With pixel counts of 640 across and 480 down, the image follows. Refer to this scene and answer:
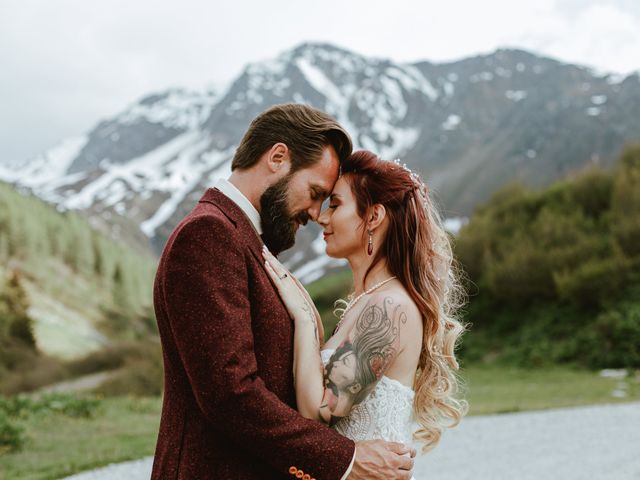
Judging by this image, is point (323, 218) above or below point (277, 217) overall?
below

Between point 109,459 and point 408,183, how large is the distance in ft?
25.5

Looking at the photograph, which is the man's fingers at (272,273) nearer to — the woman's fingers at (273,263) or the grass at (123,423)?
the woman's fingers at (273,263)

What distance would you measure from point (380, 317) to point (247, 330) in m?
0.68

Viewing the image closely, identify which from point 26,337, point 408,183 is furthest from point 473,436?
point 26,337

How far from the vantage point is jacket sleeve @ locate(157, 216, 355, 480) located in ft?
7.21

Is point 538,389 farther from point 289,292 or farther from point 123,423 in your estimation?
point 289,292

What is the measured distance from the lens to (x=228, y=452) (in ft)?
7.86

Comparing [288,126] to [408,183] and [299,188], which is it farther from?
[408,183]

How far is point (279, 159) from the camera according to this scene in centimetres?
268

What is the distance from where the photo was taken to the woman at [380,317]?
2.60 metres

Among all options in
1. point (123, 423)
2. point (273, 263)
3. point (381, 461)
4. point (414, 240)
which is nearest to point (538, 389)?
point (123, 423)

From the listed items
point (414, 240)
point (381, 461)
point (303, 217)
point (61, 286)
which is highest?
point (303, 217)

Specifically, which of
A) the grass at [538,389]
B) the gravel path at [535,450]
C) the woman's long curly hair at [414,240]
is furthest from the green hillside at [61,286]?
the woman's long curly hair at [414,240]

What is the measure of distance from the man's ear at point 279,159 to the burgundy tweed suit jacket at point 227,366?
9.0 inches
